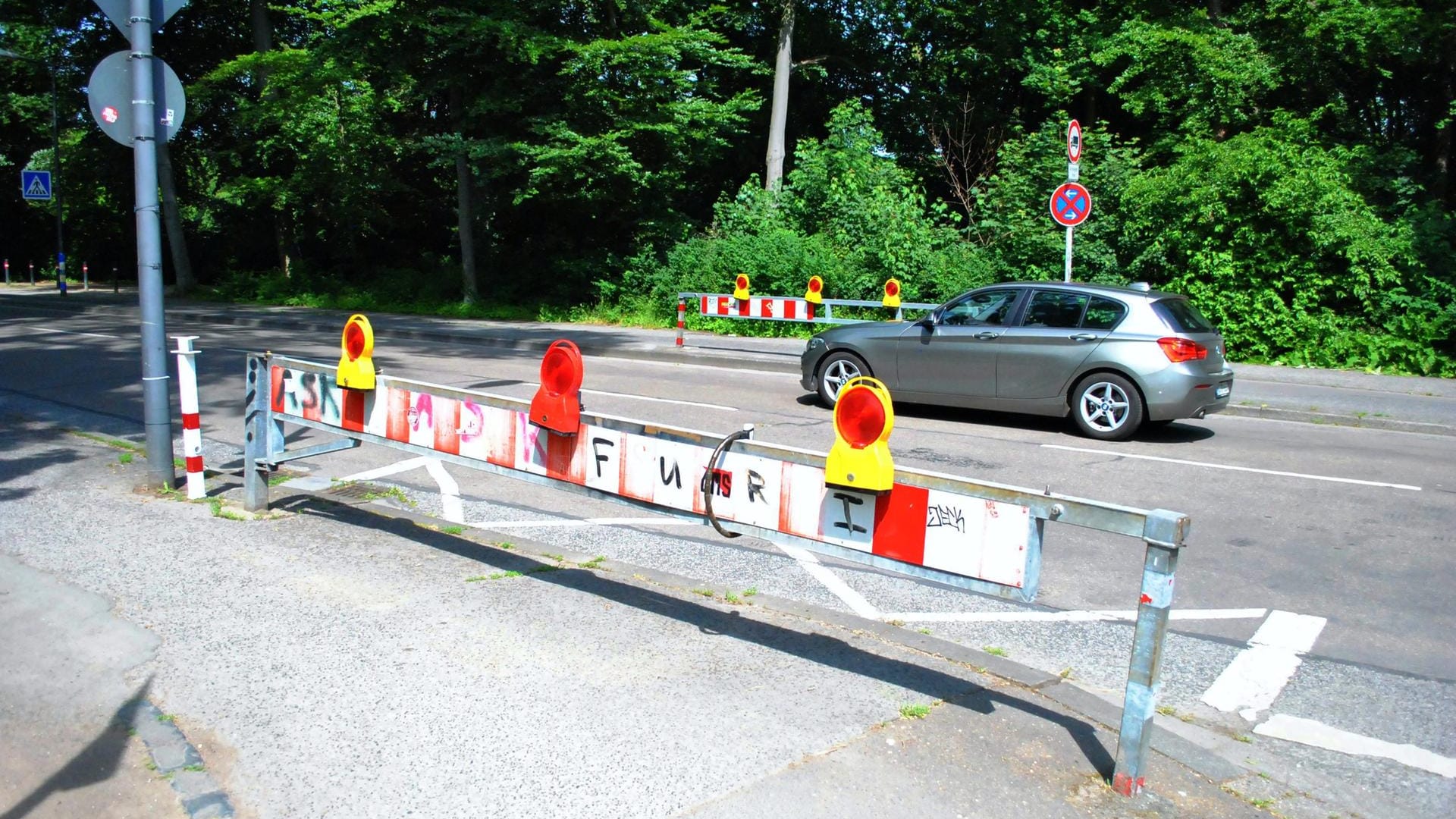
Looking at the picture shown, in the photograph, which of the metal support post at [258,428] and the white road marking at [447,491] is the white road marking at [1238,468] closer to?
the white road marking at [447,491]

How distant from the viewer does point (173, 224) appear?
33969mm

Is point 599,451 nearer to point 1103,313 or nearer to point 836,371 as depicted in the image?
point 1103,313

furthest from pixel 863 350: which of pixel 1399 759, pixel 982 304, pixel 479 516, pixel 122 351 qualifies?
pixel 122 351

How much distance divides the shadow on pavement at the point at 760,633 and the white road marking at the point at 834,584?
1.78 ft

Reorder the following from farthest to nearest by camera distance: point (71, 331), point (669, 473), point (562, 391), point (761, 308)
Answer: point (71, 331), point (761, 308), point (562, 391), point (669, 473)

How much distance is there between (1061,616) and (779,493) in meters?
2.29

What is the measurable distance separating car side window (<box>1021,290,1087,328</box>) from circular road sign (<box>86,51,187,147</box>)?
818 cm

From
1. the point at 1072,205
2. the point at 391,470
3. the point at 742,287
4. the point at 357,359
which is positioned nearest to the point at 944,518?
the point at 357,359

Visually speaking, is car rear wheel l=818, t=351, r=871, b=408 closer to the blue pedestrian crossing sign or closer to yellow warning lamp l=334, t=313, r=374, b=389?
yellow warning lamp l=334, t=313, r=374, b=389

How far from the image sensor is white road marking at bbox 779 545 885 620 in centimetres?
577

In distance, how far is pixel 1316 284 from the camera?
18.0 m

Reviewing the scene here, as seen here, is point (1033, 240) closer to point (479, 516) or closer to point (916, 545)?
point (479, 516)

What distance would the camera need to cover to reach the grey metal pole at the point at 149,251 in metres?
7.10

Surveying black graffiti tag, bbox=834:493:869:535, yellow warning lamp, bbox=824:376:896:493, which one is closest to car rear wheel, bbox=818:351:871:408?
black graffiti tag, bbox=834:493:869:535
